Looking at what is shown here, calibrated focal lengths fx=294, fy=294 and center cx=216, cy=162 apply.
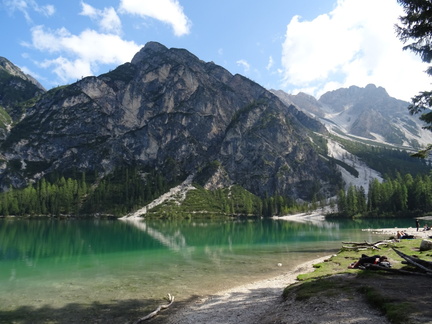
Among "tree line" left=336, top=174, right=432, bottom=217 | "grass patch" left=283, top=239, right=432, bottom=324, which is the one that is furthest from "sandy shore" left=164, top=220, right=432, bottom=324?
"tree line" left=336, top=174, right=432, bottom=217

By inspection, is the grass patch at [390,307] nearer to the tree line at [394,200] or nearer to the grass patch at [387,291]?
A: the grass patch at [387,291]

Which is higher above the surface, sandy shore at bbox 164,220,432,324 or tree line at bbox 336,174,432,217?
tree line at bbox 336,174,432,217

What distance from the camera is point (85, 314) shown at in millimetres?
21469

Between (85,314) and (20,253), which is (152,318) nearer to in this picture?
(85,314)

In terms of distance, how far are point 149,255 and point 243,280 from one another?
83.0ft

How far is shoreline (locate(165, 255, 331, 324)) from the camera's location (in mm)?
18156

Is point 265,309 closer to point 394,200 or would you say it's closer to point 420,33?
point 420,33

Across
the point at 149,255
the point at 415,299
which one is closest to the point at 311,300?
the point at 415,299

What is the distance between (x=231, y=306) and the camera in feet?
68.8

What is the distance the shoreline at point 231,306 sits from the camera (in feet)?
59.6

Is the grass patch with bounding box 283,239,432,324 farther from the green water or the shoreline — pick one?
the green water

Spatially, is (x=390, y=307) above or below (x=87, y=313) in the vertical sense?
above

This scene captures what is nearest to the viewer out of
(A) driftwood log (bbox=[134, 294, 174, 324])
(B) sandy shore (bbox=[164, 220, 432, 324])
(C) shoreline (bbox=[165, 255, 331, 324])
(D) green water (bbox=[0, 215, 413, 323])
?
(B) sandy shore (bbox=[164, 220, 432, 324])

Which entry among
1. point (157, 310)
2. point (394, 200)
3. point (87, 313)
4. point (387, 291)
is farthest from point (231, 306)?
point (394, 200)
